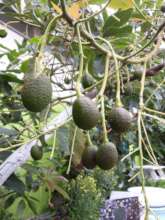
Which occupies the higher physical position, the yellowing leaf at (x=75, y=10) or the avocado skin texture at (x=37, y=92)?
the yellowing leaf at (x=75, y=10)

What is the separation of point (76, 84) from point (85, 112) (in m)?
0.04

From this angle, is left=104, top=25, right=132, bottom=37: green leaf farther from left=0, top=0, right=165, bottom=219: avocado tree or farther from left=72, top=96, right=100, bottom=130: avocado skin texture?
left=72, top=96, right=100, bottom=130: avocado skin texture

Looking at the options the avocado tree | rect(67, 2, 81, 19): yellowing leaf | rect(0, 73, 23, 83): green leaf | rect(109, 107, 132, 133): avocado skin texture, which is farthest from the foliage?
rect(109, 107, 132, 133): avocado skin texture

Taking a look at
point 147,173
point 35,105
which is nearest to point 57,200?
point 147,173

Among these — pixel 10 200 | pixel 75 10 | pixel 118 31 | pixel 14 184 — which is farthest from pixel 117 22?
pixel 10 200

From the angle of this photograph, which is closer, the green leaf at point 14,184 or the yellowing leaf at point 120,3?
the yellowing leaf at point 120,3

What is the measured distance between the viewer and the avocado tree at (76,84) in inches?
22.1

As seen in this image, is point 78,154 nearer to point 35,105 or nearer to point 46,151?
point 35,105

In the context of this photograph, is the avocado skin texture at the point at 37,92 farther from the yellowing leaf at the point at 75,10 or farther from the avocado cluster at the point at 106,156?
the yellowing leaf at the point at 75,10

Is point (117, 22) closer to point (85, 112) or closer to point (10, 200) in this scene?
point (85, 112)

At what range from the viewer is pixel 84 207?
1872mm

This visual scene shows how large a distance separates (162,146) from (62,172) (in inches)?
35.1

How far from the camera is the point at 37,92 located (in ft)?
1.69

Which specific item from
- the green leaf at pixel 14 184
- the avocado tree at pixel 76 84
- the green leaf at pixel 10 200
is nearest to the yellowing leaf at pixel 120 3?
the avocado tree at pixel 76 84
